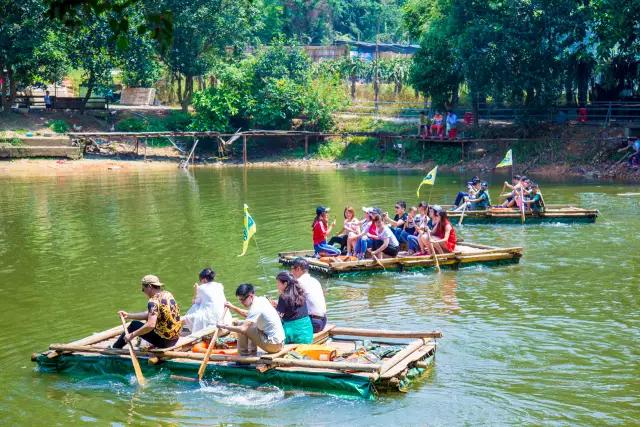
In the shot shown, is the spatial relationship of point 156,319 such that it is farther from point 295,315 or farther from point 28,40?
point 28,40

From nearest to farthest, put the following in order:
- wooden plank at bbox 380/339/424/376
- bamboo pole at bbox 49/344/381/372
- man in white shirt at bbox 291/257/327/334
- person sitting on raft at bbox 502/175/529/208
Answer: bamboo pole at bbox 49/344/381/372 < wooden plank at bbox 380/339/424/376 < man in white shirt at bbox 291/257/327/334 < person sitting on raft at bbox 502/175/529/208

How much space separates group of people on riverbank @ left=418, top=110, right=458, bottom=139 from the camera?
4438cm

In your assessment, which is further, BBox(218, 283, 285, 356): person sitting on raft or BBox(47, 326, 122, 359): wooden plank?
BBox(47, 326, 122, 359): wooden plank

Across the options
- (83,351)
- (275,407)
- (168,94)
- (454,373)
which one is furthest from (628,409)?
(168,94)

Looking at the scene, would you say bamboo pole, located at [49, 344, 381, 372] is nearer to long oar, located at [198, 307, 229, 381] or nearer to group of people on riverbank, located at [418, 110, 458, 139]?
long oar, located at [198, 307, 229, 381]

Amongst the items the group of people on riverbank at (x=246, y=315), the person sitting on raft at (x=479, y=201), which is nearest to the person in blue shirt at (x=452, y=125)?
the person sitting on raft at (x=479, y=201)

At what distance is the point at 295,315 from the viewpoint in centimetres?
1221

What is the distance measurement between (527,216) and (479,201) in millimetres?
1433

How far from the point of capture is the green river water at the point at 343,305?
11.1 metres

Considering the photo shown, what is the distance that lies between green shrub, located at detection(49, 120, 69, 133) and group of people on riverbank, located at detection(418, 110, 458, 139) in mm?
19464

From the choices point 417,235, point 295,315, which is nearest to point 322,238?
point 417,235

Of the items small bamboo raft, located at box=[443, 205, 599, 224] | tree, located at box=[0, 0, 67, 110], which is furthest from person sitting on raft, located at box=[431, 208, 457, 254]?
tree, located at box=[0, 0, 67, 110]

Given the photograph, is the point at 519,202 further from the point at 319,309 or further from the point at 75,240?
the point at 319,309

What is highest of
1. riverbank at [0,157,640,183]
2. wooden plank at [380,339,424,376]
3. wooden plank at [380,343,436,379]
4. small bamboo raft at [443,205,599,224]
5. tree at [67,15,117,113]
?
tree at [67,15,117,113]
